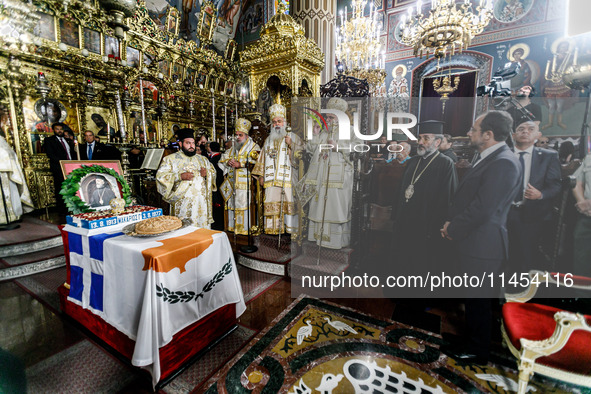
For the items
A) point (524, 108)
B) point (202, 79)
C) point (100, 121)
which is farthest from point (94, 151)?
point (524, 108)

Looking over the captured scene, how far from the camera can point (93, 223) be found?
6.89ft

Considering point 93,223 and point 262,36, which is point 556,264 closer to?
point 93,223

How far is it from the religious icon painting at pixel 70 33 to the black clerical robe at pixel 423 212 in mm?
9255

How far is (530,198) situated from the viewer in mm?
2203

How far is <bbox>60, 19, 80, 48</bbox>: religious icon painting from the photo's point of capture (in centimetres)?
655

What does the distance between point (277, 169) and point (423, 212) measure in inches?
94.2

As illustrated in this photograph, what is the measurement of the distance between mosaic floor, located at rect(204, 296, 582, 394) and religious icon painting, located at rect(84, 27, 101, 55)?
9.16m

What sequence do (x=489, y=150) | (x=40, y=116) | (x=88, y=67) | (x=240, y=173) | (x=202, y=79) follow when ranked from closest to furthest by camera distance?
(x=489, y=150) < (x=240, y=173) < (x=40, y=116) < (x=88, y=67) < (x=202, y=79)

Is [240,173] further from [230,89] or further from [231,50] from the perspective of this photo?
[231,50]

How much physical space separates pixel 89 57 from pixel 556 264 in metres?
10.5

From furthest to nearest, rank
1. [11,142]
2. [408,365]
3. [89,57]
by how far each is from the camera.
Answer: [89,57]
[11,142]
[408,365]

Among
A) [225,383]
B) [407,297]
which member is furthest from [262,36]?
[225,383]

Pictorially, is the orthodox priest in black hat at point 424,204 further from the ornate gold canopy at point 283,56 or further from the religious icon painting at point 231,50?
the religious icon painting at point 231,50

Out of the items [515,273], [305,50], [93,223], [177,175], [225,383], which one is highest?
[305,50]
